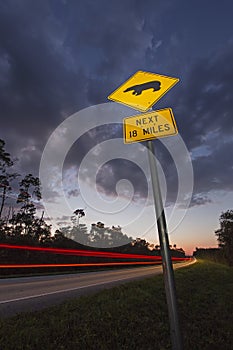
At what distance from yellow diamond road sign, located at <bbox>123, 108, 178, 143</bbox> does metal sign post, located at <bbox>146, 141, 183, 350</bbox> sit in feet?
0.39

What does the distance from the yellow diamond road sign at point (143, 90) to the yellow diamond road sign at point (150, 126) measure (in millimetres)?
158

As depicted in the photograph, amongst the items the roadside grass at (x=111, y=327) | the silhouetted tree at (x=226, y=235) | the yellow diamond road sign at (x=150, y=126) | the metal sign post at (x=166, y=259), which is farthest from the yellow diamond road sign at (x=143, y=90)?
the silhouetted tree at (x=226, y=235)

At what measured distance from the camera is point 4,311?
17.9 feet

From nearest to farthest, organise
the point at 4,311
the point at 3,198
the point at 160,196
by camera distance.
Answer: the point at 160,196 → the point at 4,311 → the point at 3,198

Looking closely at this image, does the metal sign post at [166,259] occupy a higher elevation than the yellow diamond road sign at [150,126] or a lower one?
lower

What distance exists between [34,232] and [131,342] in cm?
3955

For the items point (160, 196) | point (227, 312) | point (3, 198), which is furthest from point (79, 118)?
point (3, 198)

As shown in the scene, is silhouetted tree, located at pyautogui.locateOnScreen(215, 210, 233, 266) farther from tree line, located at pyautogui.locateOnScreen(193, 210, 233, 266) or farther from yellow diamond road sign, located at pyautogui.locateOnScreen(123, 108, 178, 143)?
yellow diamond road sign, located at pyautogui.locateOnScreen(123, 108, 178, 143)

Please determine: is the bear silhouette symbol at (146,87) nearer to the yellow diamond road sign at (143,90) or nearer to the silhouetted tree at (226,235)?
the yellow diamond road sign at (143,90)

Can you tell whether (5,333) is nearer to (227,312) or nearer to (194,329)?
(194,329)

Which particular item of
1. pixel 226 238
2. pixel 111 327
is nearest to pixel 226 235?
pixel 226 238

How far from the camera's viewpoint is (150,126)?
264 centimetres

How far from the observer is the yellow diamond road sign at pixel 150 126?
2592 mm

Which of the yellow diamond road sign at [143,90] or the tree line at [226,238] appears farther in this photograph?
the tree line at [226,238]
